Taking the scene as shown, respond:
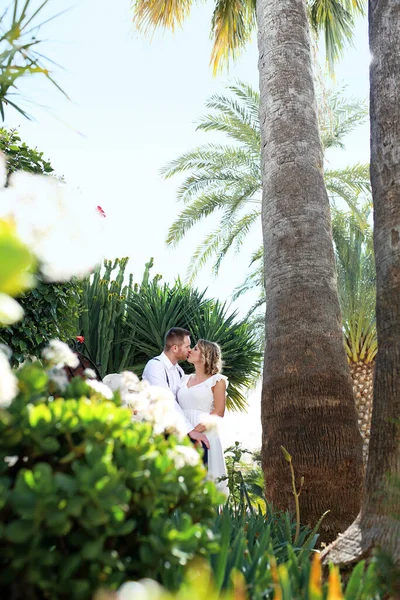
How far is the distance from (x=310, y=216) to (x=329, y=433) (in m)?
1.62

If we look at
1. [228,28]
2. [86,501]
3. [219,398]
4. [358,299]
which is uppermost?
[228,28]

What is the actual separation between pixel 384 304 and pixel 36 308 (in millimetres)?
2947

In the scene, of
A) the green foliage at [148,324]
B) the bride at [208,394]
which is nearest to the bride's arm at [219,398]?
the bride at [208,394]

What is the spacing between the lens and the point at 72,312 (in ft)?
18.1

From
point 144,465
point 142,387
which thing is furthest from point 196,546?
point 142,387

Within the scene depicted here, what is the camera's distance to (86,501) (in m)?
1.29

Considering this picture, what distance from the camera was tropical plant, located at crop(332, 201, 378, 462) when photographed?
Result: 43.1ft

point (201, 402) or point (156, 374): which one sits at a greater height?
point (156, 374)

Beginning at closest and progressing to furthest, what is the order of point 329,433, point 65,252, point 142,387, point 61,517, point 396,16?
1. point 61,517
2. point 65,252
3. point 142,387
4. point 396,16
5. point 329,433

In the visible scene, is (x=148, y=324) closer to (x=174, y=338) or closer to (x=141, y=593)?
(x=174, y=338)

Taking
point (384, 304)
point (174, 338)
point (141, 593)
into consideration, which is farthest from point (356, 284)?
point (141, 593)

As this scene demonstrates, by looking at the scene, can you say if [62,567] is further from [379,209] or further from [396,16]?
[396,16]

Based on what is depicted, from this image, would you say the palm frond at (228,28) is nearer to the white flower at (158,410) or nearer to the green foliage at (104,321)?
the green foliage at (104,321)

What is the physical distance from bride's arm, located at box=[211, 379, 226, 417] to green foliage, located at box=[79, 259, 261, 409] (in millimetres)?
5654
